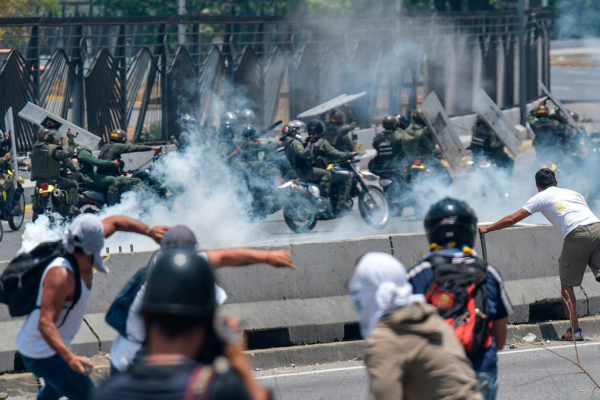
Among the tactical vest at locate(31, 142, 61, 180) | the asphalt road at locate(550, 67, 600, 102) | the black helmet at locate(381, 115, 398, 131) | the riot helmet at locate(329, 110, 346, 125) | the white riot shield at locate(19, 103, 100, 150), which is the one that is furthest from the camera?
the asphalt road at locate(550, 67, 600, 102)

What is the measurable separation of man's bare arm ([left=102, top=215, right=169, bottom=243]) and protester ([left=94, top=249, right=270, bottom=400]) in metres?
2.47

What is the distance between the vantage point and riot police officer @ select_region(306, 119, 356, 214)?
1264 cm

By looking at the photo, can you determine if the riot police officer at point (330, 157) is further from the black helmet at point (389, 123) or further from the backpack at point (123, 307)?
the backpack at point (123, 307)

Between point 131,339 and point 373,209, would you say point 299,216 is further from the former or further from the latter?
point 131,339

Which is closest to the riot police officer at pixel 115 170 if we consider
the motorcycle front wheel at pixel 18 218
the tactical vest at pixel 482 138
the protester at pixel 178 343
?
the motorcycle front wheel at pixel 18 218

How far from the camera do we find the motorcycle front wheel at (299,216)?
41.1 ft

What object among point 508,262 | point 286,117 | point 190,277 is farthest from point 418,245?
point 286,117

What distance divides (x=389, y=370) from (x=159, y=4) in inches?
1514

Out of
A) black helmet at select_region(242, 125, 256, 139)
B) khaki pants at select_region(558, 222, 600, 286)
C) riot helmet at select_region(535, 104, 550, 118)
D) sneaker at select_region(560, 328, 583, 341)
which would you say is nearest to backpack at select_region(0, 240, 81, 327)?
khaki pants at select_region(558, 222, 600, 286)

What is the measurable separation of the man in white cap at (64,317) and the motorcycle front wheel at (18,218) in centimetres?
915

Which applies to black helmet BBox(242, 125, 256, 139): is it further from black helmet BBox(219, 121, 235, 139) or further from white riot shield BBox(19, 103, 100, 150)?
white riot shield BBox(19, 103, 100, 150)

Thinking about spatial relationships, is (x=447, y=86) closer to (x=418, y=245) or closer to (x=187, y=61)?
(x=187, y=61)

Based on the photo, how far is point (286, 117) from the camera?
2273cm

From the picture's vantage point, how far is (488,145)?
15477 millimetres
